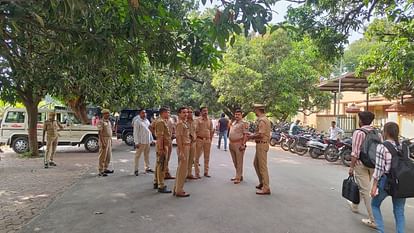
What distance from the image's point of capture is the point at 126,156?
15.3m

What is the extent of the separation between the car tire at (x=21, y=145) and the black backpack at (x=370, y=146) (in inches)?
568

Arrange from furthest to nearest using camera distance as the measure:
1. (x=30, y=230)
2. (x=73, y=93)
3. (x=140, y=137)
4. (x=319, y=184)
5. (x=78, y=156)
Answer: (x=78, y=156) → (x=73, y=93) → (x=140, y=137) → (x=319, y=184) → (x=30, y=230)

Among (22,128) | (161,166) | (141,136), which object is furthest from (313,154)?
(22,128)

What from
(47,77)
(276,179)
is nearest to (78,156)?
(47,77)

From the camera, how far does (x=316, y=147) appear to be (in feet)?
50.5

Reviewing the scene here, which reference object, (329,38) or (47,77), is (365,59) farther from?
(47,77)

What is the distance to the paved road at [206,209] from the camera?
18.3 feet

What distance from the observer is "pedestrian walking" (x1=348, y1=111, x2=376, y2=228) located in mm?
5711

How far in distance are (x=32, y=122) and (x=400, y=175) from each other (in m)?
13.6

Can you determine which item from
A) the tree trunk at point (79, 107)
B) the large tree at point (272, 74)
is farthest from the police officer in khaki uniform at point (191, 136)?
the large tree at point (272, 74)

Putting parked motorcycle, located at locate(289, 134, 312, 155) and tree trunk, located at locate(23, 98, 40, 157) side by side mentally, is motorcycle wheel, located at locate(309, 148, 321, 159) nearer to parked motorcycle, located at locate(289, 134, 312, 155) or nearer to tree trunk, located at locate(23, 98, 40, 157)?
parked motorcycle, located at locate(289, 134, 312, 155)

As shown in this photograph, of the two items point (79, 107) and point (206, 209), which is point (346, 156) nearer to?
point (206, 209)

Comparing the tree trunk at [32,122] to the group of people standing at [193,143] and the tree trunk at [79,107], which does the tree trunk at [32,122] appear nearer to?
the tree trunk at [79,107]

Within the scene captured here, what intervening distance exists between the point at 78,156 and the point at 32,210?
9.24 metres
